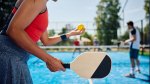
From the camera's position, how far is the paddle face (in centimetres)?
203

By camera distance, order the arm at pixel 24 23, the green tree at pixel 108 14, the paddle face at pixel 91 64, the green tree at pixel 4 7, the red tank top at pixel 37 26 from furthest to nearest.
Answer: the green tree at pixel 108 14
the green tree at pixel 4 7
the paddle face at pixel 91 64
the red tank top at pixel 37 26
the arm at pixel 24 23

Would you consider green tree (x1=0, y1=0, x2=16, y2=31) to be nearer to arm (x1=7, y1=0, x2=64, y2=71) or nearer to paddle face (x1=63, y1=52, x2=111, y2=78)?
paddle face (x1=63, y1=52, x2=111, y2=78)

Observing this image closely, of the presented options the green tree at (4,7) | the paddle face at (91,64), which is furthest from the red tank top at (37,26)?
the green tree at (4,7)

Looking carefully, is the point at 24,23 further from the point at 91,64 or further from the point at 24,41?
the point at 91,64

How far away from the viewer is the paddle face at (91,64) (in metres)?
2.03

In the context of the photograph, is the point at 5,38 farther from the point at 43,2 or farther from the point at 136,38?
the point at 136,38

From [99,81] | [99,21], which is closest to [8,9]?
[99,81]

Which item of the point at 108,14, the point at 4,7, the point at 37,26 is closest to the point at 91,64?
the point at 37,26

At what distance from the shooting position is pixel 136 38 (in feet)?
28.4

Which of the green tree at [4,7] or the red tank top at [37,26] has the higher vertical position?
the green tree at [4,7]

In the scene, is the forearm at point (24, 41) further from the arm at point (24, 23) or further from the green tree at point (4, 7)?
the green tree at point (4, 7)

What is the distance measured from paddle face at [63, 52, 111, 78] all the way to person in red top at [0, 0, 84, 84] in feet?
0.58

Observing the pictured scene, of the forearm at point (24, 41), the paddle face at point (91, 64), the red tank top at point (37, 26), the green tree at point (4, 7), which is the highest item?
the green tree at point (4, 7)

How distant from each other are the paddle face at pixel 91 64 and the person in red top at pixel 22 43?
0.18 m
